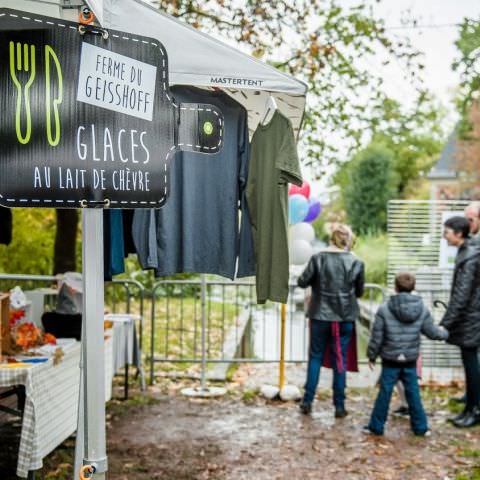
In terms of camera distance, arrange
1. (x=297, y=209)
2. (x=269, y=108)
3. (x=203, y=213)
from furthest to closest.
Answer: (x=297, y=209) → (x=203, y=213) → (x=269, y=108)

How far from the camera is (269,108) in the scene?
3836mm

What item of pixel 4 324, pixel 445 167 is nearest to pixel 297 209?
pixel 4 324

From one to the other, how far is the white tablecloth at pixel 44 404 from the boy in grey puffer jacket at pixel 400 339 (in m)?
2.70

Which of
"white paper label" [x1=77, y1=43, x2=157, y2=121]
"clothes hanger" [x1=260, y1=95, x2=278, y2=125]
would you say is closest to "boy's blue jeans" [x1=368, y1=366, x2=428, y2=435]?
"clothes hanger" [x1=260, y1=95, x2=278, y2=125]

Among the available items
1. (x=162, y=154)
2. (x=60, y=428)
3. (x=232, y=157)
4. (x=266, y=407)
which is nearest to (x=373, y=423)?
(x=266, y=407)

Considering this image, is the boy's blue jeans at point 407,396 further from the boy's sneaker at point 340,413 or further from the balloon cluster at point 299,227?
the balloon cluster at point 299,227

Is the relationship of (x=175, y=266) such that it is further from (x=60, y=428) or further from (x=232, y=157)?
(x=60, y=428)

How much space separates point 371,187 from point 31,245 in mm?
33418

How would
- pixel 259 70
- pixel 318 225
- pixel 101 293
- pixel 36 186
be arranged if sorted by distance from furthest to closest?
pixel 318 225
pixel 259 70
pixel 101 293
pixel 36 186

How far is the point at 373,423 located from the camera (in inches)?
250

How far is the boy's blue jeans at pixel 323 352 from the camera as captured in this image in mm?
6965

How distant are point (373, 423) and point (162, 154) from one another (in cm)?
457

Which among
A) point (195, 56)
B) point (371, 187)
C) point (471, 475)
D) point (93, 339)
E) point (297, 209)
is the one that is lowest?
point (471, 475)

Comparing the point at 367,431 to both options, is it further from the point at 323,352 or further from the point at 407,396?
the point at 323,352
